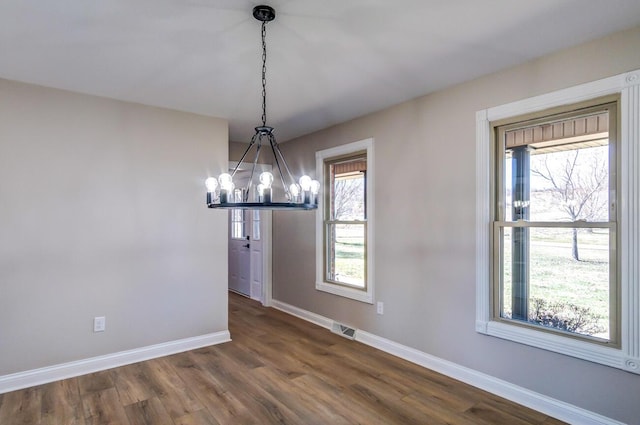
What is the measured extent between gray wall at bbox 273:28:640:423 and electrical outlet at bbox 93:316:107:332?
2.40 m

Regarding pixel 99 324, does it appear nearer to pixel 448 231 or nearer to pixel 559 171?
pixel 448 231

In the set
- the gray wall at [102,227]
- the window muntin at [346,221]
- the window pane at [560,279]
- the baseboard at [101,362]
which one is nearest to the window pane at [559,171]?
the window pane at [560,279]

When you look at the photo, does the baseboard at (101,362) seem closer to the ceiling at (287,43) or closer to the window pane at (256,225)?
the window pane at (256,225)

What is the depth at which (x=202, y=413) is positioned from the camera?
2.53 meters

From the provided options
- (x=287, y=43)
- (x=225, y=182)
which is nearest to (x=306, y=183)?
(x=225, y=182)

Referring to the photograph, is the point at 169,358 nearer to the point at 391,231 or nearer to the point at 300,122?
the point at 391,231

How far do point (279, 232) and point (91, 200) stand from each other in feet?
8.52

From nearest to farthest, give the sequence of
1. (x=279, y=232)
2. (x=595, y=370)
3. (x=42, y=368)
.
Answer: (x=595, y=370), (x=42, y=368), (x=279, y=232)

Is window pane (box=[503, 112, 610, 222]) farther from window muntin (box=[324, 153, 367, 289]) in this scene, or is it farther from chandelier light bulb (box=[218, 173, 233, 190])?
chandelier light bulb (box=[218, 173, 233, 190])

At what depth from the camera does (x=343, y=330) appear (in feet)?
13.6

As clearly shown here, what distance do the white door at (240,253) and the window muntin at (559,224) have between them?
433 cm

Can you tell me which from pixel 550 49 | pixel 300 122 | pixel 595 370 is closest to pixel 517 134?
pixel 550 49

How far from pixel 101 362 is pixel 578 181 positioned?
4183 millimetres

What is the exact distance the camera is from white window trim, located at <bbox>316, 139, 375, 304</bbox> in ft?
12.7
